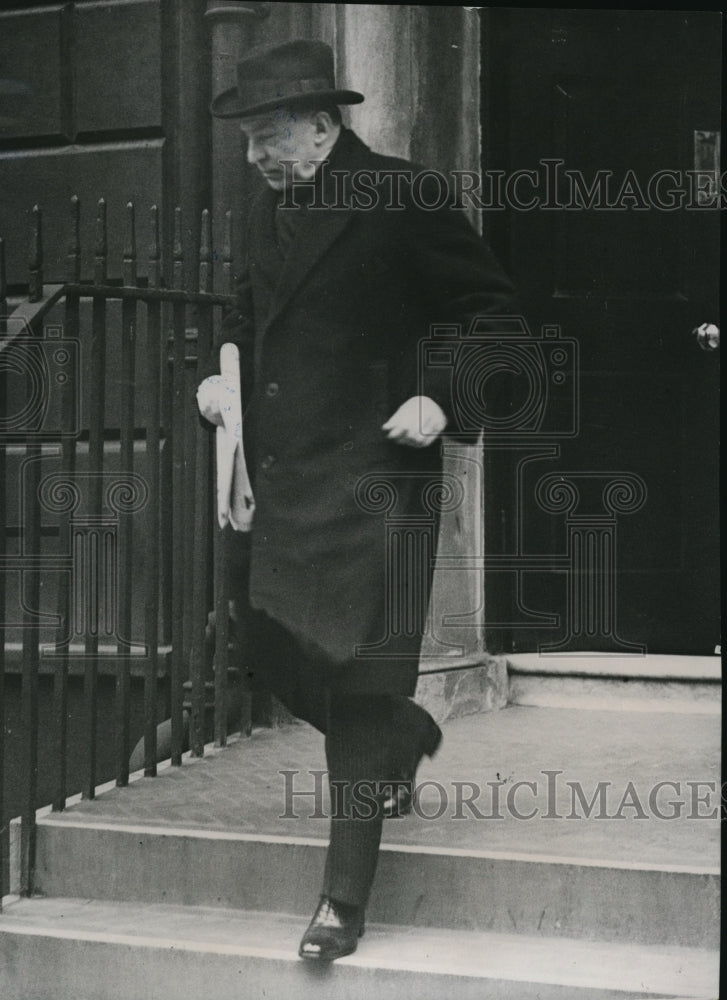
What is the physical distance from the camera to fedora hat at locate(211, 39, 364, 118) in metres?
3.79

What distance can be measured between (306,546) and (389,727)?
20.1 inches

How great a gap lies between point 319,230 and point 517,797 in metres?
1.59

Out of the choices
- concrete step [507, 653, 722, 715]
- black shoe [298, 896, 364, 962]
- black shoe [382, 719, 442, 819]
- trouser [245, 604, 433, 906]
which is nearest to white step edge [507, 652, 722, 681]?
concrete step [507, 653, 722, 715]

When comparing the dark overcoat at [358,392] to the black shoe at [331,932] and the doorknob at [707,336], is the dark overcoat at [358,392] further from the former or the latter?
the doorknob at [707,336]

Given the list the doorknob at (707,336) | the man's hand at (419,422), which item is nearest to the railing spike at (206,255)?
the man's hand at (419,422)

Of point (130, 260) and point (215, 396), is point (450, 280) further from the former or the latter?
point (130, 260)

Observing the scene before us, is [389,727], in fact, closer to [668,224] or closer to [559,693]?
[559,693]

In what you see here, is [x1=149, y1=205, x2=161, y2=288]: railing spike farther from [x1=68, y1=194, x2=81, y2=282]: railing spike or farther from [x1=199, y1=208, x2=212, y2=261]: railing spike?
[x1=68, y1=194, x2=81, y2=282]: railing spike

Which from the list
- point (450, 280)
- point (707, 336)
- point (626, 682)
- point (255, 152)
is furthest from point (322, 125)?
point (626, 682)

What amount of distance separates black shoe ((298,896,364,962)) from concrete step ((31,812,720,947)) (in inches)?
6.5

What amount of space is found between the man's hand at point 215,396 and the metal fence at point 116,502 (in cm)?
26

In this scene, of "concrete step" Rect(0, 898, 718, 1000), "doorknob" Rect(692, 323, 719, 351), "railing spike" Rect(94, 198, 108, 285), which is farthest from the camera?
"doorknob" Rect(692, 323, 719, 351)

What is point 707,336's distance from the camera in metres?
4.63

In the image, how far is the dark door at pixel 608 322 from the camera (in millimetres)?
4008
